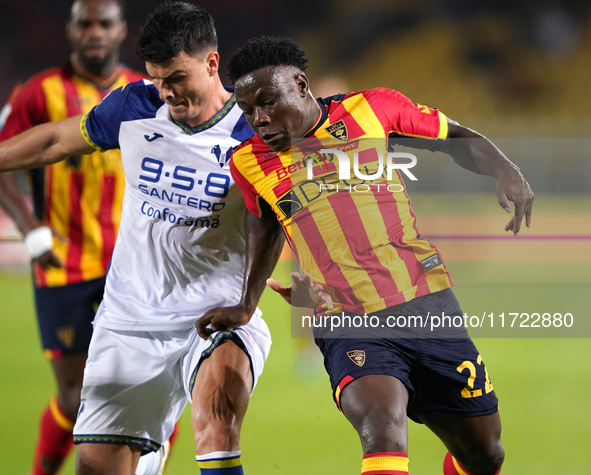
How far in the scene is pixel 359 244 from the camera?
2.47m

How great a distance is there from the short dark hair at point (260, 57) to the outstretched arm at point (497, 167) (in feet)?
2.19

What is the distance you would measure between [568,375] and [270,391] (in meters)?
2.18

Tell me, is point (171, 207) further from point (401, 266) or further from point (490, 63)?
point (490, 63)

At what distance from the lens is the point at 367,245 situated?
247 centimetres

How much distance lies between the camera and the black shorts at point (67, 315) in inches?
139

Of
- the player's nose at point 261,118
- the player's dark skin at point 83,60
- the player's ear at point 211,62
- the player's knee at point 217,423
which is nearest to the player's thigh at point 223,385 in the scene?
the player's knee at point 217,423

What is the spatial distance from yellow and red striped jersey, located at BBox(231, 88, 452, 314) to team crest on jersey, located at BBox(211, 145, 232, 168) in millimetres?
71

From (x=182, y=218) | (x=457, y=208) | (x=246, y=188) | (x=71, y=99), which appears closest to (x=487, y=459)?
(x=246, y=188)

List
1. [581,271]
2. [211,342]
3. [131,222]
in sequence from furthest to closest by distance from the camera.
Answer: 1. [581,271]
2. [131,222]
3. [211,342]

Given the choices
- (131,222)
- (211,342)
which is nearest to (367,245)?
(211,342)

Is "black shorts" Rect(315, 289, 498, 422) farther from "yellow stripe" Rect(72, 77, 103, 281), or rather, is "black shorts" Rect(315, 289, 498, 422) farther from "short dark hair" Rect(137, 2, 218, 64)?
"yellow stripe" Rect(72, 77, 103, 281)

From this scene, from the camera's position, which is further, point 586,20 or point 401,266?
point 586,20

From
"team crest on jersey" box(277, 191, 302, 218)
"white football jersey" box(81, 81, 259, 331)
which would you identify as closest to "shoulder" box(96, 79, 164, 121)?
"white football jersey" box(81, 81, 259, 331)

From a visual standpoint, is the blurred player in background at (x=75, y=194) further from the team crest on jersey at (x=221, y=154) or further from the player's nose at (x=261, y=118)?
the player's nose at (x=261, y=118)
